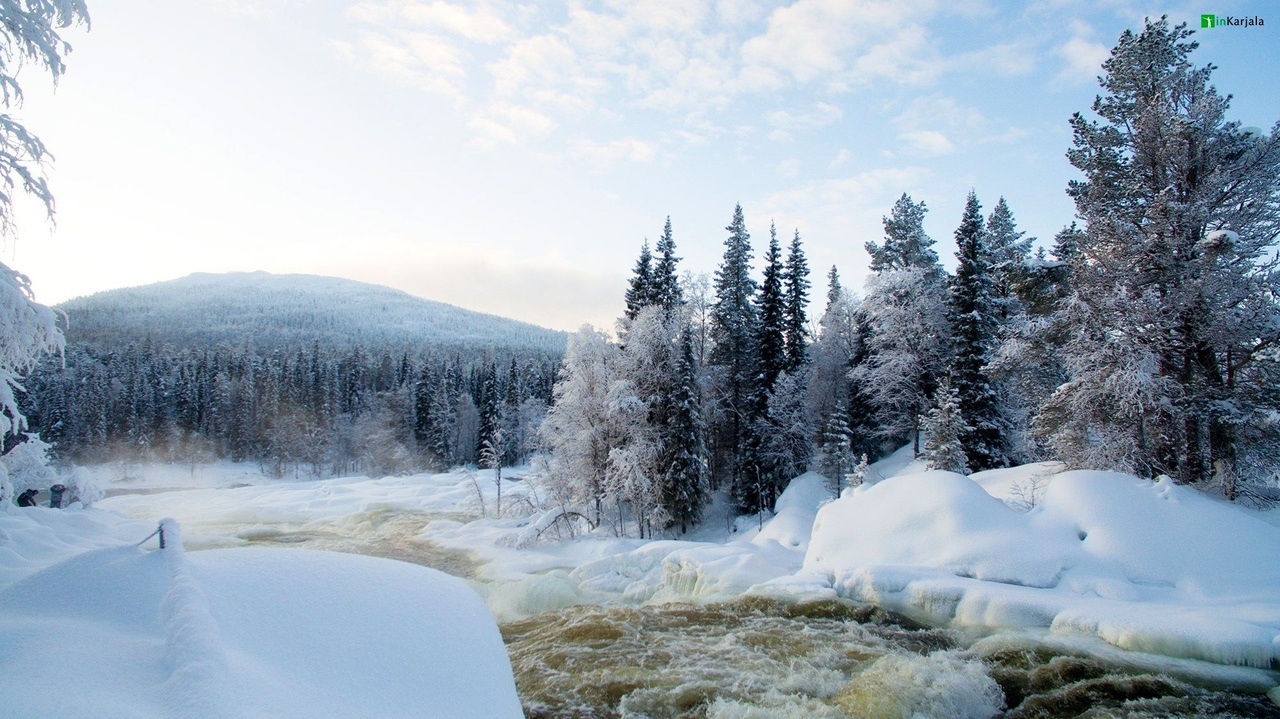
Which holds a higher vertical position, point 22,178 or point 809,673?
point 22,178

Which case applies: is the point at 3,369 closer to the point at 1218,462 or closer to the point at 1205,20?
the point at 1218,462

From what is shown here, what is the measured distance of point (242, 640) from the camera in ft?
15.0

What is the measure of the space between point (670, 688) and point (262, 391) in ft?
261

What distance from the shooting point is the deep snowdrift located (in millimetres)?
3363

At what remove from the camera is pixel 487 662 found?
19.8 ft

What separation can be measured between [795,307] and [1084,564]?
25325 mm

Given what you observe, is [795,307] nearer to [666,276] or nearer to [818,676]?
[666,276]

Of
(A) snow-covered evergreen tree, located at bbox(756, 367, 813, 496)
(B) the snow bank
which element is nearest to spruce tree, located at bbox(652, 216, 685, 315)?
(A) snow-covered evergreen tree, located at bbox(756, 367, 813, 496)

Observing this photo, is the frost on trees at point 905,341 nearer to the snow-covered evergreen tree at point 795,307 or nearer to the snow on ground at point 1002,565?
the snow-covered evergreen tree at point 795,307

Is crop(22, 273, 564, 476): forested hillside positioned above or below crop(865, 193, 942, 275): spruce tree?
below

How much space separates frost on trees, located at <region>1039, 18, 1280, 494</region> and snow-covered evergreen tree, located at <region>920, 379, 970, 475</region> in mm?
8192

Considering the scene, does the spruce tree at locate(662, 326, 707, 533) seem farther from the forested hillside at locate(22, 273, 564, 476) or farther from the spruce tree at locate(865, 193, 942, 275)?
the forested hillside at locate(22, 273, 564, 476)

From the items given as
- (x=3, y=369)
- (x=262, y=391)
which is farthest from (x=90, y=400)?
(x=3, y=369)

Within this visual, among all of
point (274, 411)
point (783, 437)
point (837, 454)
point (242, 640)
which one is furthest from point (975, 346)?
point (274, 411)
